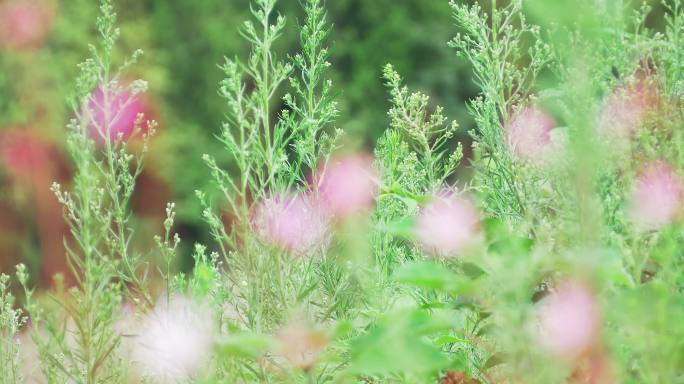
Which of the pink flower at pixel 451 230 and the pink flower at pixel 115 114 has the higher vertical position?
the pink flower at pixel 115 114

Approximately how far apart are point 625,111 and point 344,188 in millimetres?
562

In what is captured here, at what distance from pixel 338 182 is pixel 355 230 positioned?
0.15m

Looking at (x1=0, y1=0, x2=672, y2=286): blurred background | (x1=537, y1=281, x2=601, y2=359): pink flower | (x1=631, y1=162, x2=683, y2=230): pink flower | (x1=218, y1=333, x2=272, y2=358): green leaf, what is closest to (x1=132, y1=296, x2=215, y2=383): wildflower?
(x1=218, y1=333, x2=272, y2=358): green leaf

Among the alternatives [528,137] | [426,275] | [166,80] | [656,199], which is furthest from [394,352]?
[166,80]

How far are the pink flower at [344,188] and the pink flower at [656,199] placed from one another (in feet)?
1.73

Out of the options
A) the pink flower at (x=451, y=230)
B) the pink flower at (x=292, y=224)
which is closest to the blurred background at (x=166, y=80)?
the pink flower at (x=292, y=224)

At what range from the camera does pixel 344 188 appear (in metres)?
1.84

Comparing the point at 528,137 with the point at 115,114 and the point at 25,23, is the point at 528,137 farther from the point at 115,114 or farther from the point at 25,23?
the point at 25,23

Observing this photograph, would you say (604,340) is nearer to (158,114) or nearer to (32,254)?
(32,254)

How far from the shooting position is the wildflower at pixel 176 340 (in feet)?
4.70

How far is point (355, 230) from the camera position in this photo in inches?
69.4

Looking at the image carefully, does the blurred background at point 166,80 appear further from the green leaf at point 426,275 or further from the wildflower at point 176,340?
the green leaf at point 426,275

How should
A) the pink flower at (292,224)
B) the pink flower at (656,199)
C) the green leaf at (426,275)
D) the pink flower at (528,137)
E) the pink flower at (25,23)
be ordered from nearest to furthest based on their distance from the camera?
the green leaf at (426,275)
the pink flower at (656,199)
the pink flower at (292,224)
the pink flower at (528,137)
the pink flower at (25,23)

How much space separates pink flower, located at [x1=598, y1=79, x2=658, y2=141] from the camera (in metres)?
1.45
